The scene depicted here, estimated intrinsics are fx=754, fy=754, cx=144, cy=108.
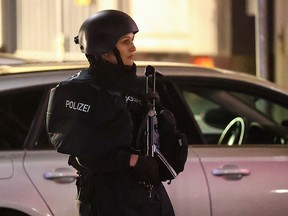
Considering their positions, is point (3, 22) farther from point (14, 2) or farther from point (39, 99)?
point (39, 99)

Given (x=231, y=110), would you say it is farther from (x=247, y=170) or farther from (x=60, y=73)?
(x=60, y=73)

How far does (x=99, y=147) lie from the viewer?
2959 millimetres

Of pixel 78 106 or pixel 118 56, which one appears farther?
pixel 118 56

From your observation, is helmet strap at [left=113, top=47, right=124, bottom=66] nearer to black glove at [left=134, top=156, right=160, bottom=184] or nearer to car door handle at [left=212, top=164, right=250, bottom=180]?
black glove at [left=134, top=156, right=160, bottom=184]

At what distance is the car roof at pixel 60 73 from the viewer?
4.11 m

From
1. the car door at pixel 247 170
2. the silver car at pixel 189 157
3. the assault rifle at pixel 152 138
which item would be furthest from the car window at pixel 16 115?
the assault rifle at pixel 152 138

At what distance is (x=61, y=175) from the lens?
3955 millimetres

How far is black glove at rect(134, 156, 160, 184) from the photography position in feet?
9.87

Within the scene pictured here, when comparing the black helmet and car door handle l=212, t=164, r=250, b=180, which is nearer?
the black helmet

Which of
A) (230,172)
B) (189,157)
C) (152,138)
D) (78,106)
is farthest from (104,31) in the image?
(230,172)

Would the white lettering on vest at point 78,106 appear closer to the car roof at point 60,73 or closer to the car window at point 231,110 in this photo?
the car roof at point 60,73

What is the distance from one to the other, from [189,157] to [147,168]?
1.19 meters

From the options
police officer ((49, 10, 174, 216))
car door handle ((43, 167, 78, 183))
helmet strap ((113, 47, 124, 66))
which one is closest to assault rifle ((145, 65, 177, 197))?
police officer ((49, 10, 174, 216))

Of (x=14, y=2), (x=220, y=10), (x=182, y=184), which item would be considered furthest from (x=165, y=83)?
(x=14, y=2)
